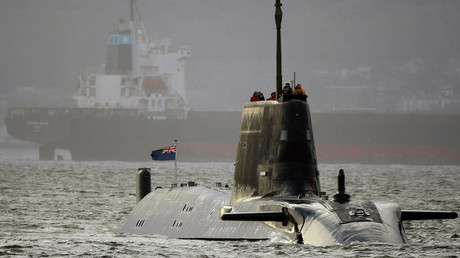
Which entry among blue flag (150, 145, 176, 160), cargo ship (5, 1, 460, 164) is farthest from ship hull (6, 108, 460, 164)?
blue flag (150, 145, 176, 160)

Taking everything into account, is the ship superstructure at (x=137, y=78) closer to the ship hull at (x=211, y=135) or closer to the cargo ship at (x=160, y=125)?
the cargo ship at (x=160, y=125)

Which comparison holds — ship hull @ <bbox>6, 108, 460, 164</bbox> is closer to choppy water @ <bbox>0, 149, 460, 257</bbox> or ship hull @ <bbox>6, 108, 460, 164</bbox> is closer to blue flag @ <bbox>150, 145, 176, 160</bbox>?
choppy water @ <bbox>0, 149, 460, 257</bbox>

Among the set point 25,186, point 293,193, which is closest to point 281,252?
point 293,193

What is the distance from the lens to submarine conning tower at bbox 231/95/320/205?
2019cm

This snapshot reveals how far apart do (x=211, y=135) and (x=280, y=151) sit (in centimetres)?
9014

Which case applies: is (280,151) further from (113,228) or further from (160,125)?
(160,125)

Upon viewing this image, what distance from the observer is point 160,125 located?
111m

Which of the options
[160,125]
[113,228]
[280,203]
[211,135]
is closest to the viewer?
[280,203]

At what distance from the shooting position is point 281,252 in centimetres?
1773

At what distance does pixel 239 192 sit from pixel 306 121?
7.32 ft

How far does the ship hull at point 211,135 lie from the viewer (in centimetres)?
10056

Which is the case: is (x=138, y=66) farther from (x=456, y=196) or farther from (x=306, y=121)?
(x=306, y=121)

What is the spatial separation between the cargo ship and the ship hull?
0.11 metres


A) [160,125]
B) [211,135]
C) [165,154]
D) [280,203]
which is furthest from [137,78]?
[280,203]
